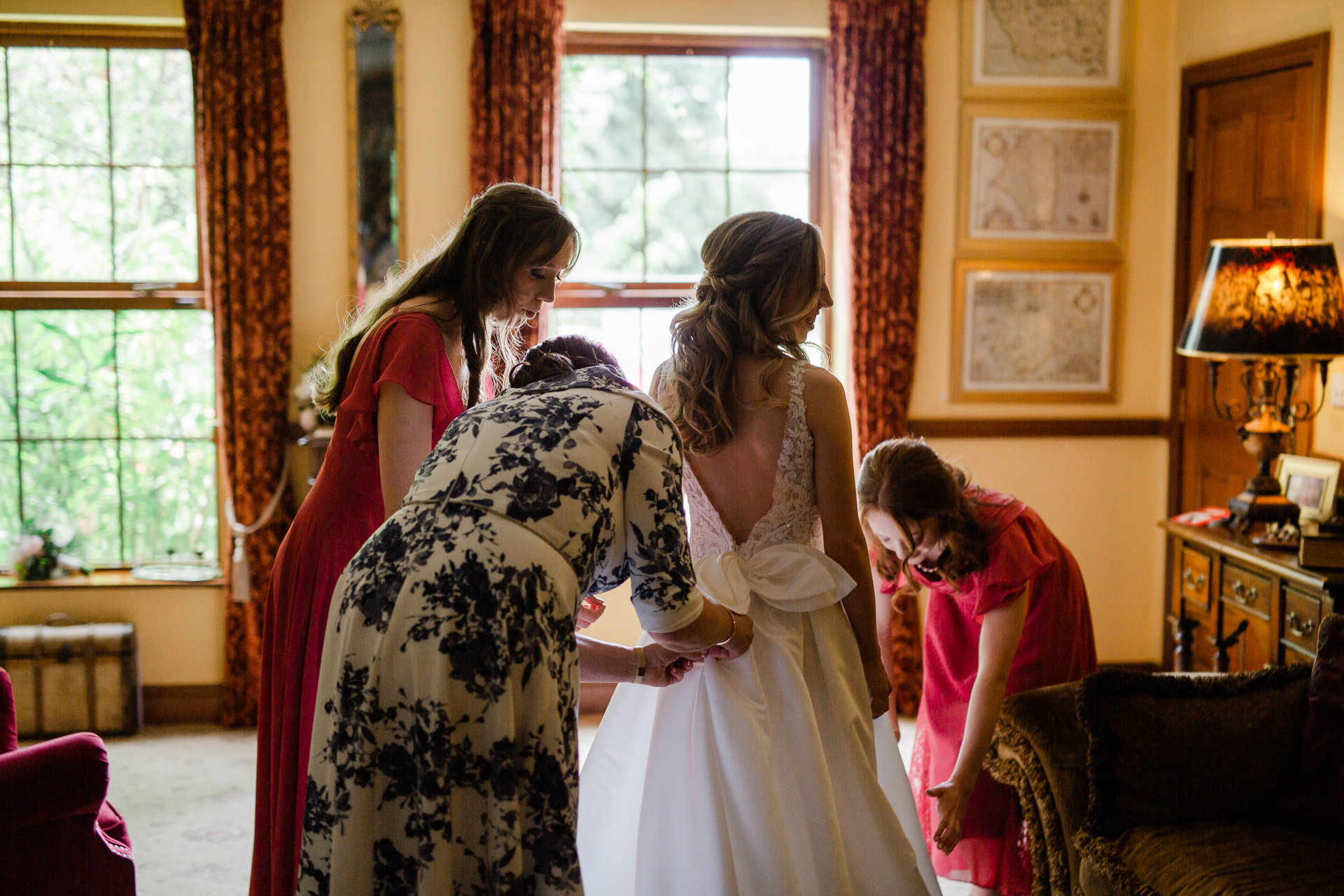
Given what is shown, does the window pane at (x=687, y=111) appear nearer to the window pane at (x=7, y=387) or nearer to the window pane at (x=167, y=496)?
the window pane at (x=167, y=496)

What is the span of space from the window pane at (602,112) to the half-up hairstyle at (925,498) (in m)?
2.58

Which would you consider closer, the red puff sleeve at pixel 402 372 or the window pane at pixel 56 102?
the red puff sleeve at pixel 402 372

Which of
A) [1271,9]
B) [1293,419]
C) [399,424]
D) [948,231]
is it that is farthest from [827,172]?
[399,424]

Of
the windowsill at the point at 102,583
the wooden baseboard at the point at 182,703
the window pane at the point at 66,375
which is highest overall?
the window pane at the point at 66,375

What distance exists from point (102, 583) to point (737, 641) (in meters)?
3.55

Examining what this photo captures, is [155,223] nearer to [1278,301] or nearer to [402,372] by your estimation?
[402,372]

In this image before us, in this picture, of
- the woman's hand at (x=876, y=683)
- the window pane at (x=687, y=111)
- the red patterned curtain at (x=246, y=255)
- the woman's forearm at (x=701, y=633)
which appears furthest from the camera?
the window pane at (x=687, y=111)

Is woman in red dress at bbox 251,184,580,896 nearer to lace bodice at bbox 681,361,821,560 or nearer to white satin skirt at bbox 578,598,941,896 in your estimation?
lace bodice at bbox 681,361,821,560

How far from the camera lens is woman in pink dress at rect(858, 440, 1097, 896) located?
6.91 ft

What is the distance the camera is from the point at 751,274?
70.1 inches

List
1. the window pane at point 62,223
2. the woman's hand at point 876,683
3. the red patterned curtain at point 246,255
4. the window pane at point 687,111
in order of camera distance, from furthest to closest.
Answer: the window pane at point 687,111 → the window pane at point 62,223 → the red patterned curtain at point 246,255 → the woman's hand at point 876,683

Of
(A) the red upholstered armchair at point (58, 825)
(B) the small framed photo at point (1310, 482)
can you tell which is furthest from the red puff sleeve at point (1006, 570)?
(A) the red upholstered armchair at point (58, 825)

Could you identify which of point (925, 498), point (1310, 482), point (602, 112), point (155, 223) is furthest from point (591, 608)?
point (155, 223)

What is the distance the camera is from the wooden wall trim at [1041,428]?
4379 mm
